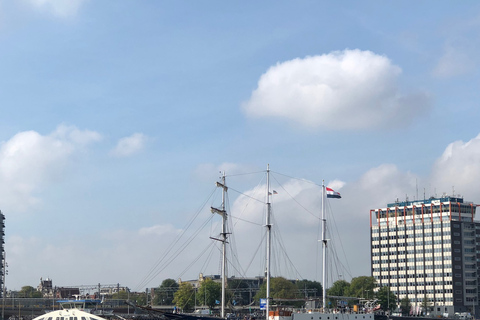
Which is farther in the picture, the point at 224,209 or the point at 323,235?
the point at 323,235

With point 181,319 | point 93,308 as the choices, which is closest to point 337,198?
point 181,319

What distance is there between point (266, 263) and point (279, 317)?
15.3 m

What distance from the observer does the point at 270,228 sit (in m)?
143

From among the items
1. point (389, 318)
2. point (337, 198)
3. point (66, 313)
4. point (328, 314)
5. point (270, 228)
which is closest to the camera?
point (66, 313)

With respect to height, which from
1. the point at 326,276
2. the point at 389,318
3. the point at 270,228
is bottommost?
the point at 389,318

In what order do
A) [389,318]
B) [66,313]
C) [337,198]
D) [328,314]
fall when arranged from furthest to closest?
[389,318] → [337,198] → [328,314] → [66,313]

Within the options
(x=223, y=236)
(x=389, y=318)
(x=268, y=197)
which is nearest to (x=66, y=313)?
(x=223, y=236)

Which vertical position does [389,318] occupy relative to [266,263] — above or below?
below

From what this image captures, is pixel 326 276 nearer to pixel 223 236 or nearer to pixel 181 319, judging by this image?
pixel 223 236

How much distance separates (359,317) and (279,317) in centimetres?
1947

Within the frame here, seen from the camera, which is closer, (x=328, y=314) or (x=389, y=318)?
(x=328, y=314)

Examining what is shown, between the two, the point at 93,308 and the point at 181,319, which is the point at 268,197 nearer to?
the point at 181,319

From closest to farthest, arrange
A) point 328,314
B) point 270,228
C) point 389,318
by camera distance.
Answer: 1. point 328,314
2. point 270,228
3. point 389,318

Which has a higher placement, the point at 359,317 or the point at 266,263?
the point at 266,263
